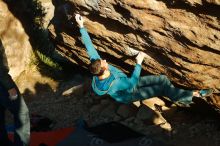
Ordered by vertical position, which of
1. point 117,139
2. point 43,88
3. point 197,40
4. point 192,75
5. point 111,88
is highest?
point 197,40

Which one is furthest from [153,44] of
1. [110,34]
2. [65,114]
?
[65,114]

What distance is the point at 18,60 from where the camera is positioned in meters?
9.85

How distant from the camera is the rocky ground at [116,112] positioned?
7133 mm

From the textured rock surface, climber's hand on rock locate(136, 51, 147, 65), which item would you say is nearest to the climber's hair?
climber's hand on rock locate(136, 51, 147, 65)

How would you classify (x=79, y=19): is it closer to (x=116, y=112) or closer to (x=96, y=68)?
(x=96, y=68)

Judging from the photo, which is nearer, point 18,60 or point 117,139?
point 117,139

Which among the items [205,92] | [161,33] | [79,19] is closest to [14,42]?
[79,19]

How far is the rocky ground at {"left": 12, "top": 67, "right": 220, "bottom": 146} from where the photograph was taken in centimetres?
713

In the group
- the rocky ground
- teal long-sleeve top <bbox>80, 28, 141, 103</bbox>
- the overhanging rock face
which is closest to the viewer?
the overhanging rock face

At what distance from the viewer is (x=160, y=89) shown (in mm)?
6410

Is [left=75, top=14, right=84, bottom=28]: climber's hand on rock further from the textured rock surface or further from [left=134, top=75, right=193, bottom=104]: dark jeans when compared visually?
the textured rock surface

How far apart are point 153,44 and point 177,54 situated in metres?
0.36

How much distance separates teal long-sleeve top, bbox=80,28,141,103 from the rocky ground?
46.7 inches

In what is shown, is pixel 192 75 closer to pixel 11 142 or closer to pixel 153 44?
pixel 153 44
